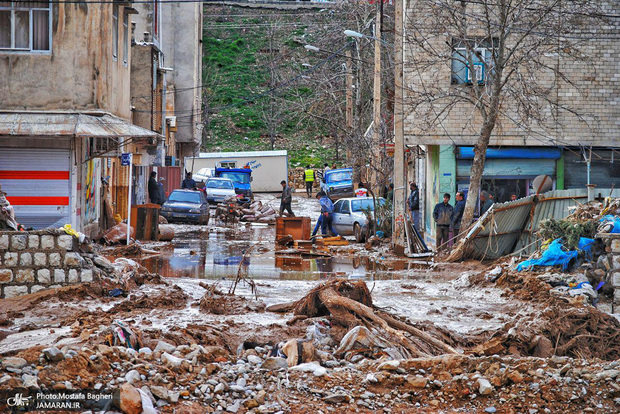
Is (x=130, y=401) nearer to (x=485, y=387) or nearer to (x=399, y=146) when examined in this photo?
(x=485, y=387)

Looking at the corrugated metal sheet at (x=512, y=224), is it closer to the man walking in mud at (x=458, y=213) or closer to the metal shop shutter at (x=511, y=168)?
the man walking in mud at (x=458, y=213)

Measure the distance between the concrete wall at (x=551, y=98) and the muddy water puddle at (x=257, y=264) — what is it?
5.30m

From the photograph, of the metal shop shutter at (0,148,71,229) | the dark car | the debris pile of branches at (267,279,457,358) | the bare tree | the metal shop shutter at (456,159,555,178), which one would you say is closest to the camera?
the debris pile of branches at (267,279,457,358)

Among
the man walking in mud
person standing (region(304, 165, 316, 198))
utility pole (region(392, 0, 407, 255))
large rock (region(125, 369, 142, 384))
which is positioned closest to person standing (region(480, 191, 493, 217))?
the man walking in mud

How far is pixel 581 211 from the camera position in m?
16.1

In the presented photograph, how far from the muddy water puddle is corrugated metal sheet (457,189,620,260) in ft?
4.86

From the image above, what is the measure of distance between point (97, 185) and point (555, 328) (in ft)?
60.2

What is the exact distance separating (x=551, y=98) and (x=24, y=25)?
51.4 feet

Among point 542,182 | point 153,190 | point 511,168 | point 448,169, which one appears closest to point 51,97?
point 448,169

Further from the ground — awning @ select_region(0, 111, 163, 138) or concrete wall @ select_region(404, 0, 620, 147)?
concrete wall @ select_region(404, 0, 620, 147)

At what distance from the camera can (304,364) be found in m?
8.25

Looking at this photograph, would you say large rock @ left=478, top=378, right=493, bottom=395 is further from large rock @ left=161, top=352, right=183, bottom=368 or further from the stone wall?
the stone wall

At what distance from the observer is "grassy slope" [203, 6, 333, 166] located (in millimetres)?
66812

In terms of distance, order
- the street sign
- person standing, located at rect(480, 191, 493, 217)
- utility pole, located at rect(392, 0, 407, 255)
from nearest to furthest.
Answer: the street sign, utility pole, located at rect(392, 0, 407, 255), person standing, located at rect(480, 191, 493, 217)
